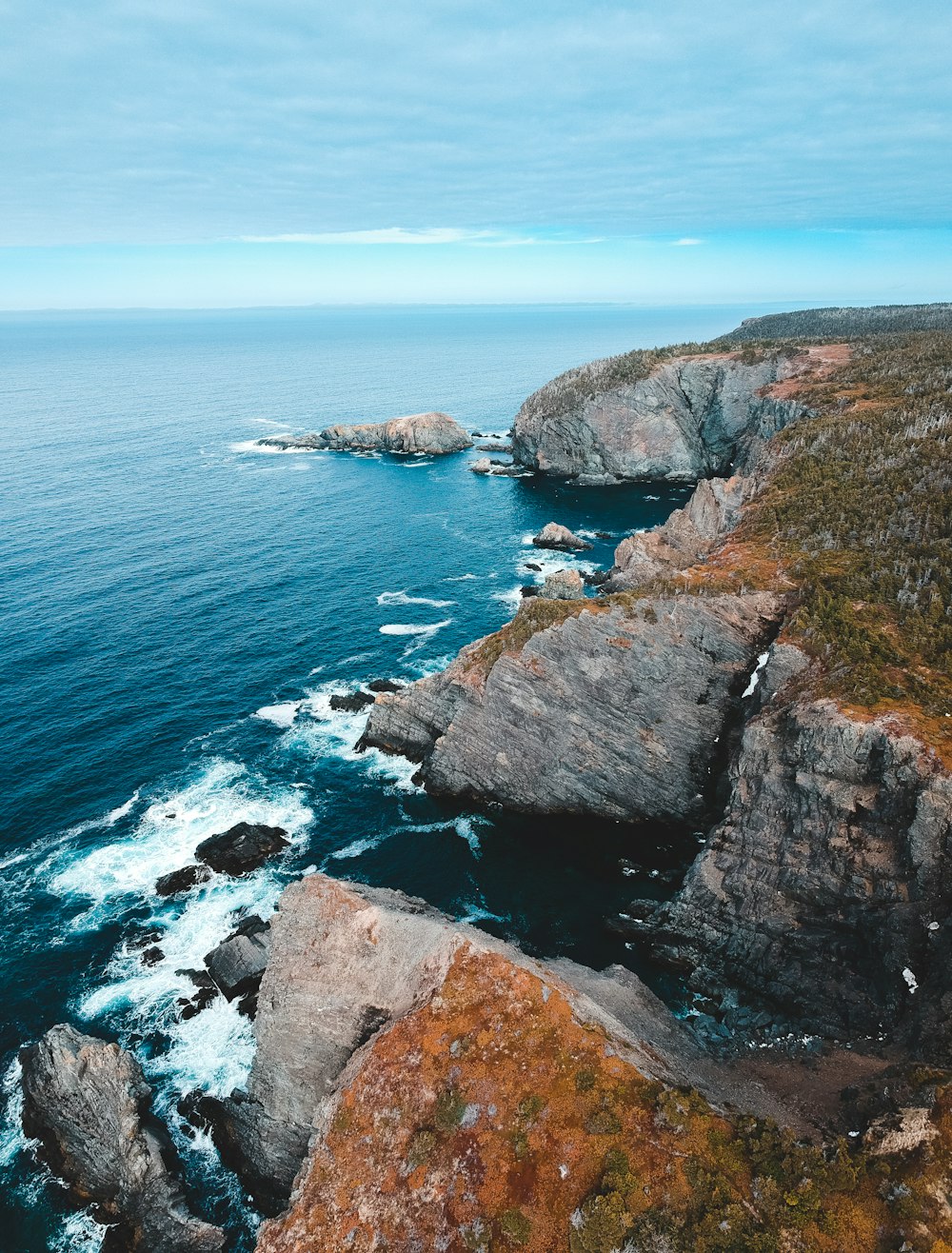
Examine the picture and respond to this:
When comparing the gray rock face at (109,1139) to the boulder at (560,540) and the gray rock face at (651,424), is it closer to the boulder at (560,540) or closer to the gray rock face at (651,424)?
the boulder at (560,540)

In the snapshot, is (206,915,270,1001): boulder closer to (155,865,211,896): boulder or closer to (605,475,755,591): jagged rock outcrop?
(155,865,211,896): boulder

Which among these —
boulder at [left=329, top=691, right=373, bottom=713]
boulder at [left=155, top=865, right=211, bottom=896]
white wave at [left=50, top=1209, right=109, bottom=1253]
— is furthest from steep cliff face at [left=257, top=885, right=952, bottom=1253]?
boulder at [left=329, top=691, right=373, bottom=713]

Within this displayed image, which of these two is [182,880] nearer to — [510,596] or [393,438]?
[510,596]

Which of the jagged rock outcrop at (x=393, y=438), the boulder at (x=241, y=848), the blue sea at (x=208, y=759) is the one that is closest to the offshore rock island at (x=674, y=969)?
the blue sea at (x=208, y=759)

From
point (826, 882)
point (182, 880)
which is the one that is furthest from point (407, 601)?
point (826, 882)

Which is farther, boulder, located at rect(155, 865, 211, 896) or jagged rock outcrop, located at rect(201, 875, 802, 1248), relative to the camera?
boulder, located at rect(155, 865, 211, 896)
